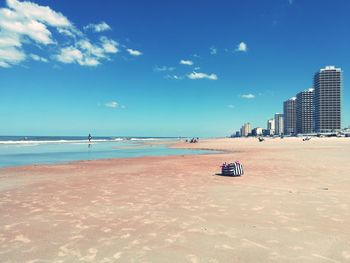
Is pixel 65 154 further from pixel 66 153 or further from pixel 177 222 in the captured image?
pixel 177 222

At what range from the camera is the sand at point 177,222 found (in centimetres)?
579

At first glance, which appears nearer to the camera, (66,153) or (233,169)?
(233,169)

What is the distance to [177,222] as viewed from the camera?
7.82 meters

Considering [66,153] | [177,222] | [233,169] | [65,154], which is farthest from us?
[66,153]

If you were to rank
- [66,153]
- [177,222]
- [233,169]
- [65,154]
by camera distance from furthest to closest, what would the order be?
[66,153], [65,154], [233,169], [177,222]

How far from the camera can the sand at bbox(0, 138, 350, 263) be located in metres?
5.79

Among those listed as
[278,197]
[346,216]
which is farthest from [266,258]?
[278,197]

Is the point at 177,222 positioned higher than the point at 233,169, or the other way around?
the point at 233,169

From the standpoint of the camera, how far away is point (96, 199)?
1086 cm

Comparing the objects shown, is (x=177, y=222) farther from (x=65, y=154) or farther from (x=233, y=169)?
(x=65, y=154)

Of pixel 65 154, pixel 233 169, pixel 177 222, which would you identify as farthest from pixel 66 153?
pixel 177 222

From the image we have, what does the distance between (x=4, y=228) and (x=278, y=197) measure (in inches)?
328

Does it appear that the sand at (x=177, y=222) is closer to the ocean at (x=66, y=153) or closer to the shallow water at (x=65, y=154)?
the shallow water at (x=65, y=154)

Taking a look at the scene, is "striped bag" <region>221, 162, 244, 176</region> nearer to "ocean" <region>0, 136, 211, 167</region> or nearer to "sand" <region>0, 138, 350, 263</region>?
"sand" <region>0, 138, 350, 263</region>
